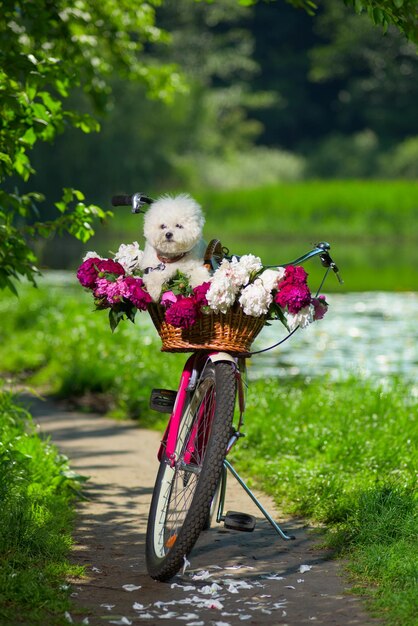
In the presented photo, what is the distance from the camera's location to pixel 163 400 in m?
5.76

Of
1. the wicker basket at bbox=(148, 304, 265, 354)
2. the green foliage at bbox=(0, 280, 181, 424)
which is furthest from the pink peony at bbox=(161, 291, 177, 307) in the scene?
the green foliage at bbox=(0, 280, 181, 424)

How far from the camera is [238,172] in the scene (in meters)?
52.7

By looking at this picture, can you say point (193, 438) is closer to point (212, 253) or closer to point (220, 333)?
point (220, 333)

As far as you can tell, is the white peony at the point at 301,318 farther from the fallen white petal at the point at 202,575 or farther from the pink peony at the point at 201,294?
the fallen white petal at the point at 202,575

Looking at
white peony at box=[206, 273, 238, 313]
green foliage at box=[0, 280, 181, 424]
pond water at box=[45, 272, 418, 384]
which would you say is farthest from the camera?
pond water at box=[45, 272, 418, 384]

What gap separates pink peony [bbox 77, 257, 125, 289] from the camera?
5.44 meters

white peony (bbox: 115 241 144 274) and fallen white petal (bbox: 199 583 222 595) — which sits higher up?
white peony (bbox: 115 241 144 274)

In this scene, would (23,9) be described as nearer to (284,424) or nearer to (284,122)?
(284,424)

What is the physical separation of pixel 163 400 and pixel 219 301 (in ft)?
2.72

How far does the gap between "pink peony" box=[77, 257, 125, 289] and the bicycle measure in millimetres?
307

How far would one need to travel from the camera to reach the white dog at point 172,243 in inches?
208

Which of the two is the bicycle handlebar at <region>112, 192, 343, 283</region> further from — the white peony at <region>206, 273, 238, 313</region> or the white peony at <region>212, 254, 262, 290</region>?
the white peony at <region>206, 273, 238, 313</region>

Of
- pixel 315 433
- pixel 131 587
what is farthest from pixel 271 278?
pixel 315 433

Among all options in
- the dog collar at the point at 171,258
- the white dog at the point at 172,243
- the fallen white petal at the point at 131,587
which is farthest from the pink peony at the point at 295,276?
the fallen white petal at the point at 131,587
